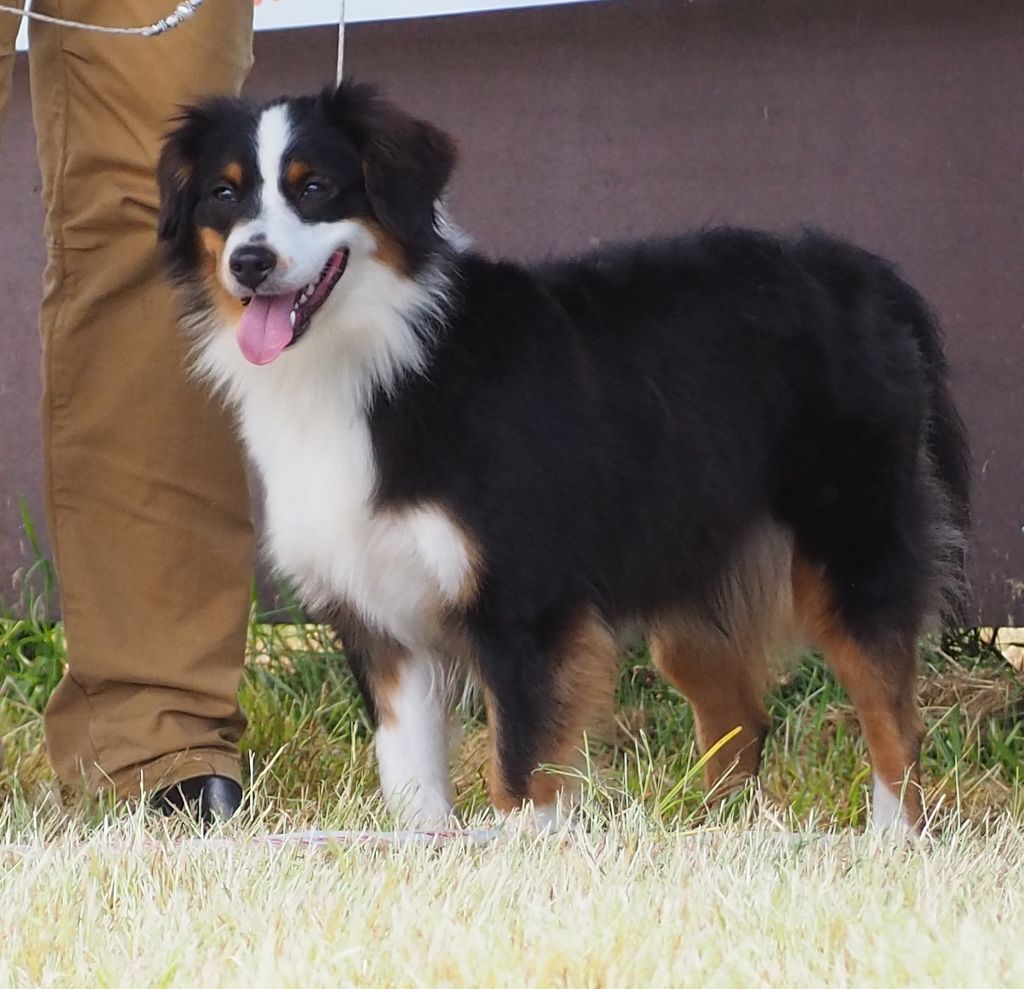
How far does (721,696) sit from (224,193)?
1.63 m

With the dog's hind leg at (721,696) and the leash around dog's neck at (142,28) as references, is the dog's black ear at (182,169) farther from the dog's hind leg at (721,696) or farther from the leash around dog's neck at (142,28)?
the dog's hind leg at (721,696)

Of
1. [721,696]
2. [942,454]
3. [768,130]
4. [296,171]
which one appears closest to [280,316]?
[296,171]

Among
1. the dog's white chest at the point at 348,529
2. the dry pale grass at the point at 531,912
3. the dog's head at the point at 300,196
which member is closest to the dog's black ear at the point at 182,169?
the dog's head at the point at 300,196

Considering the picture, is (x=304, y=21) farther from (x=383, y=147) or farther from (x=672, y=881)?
(x=672, y=881)

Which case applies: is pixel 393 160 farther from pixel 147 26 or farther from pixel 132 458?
pixel 132 458

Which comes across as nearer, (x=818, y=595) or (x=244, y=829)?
(x=244, y=829)

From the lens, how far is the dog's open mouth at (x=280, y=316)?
3066 millimetres

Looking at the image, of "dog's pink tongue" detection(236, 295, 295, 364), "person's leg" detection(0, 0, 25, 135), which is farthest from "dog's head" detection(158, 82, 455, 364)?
"person's leg" detection(0, 0, 25, 135)

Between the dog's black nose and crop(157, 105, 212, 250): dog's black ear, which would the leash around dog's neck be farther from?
the dog's black nose

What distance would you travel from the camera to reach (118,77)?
3.27m

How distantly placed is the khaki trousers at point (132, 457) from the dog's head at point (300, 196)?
5.9 inches

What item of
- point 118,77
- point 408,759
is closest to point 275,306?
point 118,77

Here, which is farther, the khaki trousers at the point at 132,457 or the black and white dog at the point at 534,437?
the khaki trousers at the point at 132,457

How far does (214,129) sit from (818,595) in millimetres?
1592
